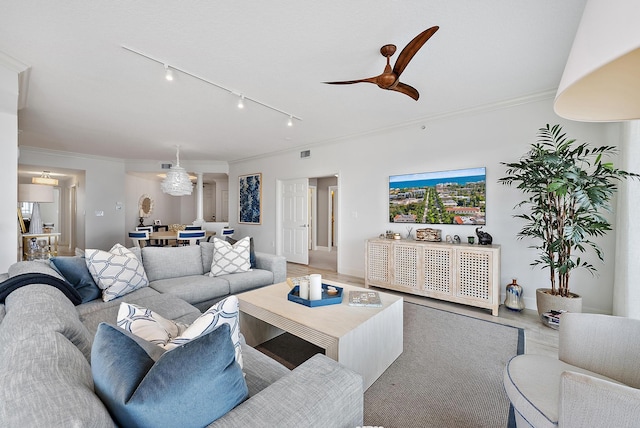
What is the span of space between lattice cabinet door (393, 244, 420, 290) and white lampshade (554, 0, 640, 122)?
10.7 ft

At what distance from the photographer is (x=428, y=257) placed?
365 cm

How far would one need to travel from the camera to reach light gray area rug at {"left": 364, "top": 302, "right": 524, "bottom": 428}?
1639 millimetres

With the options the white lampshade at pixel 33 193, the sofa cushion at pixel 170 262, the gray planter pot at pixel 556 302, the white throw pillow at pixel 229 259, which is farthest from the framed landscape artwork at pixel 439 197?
the white lampshade at pixel 33 193

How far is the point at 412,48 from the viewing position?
196 centimetres

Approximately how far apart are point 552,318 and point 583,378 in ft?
7.93

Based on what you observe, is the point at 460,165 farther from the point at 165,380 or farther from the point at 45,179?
the point at 45,179

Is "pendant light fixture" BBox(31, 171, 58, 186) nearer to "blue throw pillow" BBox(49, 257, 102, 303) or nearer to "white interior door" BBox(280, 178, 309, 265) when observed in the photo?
"white interior door" BBox(280, 178, 309, 265)

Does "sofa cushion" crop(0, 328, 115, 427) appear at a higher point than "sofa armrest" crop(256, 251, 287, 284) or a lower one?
higher

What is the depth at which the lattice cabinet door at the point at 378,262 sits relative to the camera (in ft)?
13.2

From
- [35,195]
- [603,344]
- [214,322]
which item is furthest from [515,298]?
[35,195]

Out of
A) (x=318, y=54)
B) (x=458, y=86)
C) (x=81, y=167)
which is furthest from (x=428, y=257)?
(x=81, y=167)

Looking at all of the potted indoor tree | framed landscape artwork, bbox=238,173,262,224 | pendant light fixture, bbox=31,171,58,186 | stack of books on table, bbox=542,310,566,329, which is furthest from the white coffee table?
pendant light fixture, bbox=31,171,58,186

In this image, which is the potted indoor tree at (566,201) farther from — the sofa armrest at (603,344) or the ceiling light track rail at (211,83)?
the ceiling light track rail at (211,83)

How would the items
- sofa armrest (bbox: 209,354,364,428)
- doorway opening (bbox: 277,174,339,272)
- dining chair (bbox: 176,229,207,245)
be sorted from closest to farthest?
1. sofa armrest (bbox: 209,354,364,428)
2. dining chair (bbox: 176,229,207,245)
3. doorway opening (bbox: 277,174,339,272)
